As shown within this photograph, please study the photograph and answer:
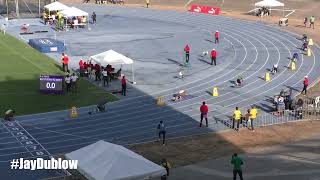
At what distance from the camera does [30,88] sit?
36.1 metres

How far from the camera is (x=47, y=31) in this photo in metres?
59.1

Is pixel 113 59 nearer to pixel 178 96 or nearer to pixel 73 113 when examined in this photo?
pixel 178 96

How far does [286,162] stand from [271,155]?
1.11 meters

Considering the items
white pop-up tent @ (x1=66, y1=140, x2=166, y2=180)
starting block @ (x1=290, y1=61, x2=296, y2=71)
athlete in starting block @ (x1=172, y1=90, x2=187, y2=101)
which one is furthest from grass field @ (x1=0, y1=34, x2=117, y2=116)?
starting block @ (x1=290, y1=61, x2=296, y2=71)

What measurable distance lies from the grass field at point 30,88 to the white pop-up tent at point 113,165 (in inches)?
474

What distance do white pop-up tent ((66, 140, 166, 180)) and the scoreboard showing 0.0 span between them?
1464 cm

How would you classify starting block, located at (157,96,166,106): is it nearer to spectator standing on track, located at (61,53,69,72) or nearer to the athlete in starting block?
the athlete in starting block

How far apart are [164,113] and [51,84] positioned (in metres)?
7.67

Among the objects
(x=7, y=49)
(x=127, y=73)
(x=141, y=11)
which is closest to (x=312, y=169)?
(x=127, y=73)

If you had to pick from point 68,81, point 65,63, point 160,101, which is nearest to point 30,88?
point 68,81

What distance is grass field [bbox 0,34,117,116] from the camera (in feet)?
106

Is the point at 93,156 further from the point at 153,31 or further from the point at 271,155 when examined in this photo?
the point at 153,31

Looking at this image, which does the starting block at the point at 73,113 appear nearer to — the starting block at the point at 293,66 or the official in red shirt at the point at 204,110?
the official in red shirt at the point at 204,110

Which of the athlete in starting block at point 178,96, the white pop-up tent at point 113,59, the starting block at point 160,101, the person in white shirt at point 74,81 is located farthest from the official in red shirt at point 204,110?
the person in white shirt at point 74,81
